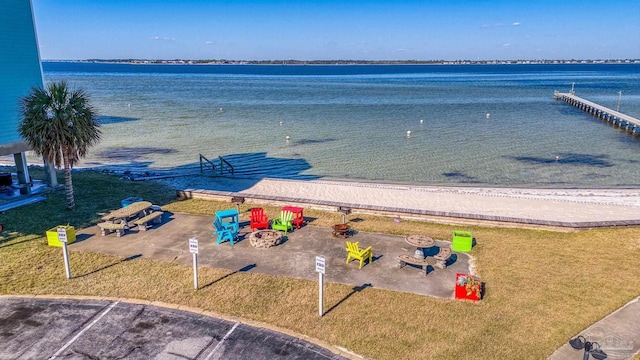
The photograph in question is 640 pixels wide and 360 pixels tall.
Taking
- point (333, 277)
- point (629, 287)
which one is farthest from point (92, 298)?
point (629, 287)

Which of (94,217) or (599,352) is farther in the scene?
(94,217)

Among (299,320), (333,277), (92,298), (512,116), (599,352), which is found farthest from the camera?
(512,116)

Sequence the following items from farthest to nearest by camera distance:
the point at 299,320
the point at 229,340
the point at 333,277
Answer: the point at 333,277
the point at 299,320
the point at 229,340

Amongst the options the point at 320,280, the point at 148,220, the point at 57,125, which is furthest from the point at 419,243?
the point at 57,125

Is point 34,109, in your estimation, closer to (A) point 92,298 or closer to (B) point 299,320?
(A) point 92,298

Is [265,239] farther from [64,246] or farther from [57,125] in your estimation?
[57,125]

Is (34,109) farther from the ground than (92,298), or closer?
farther from the ground
